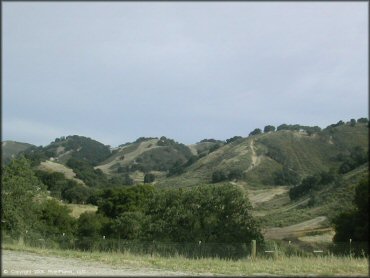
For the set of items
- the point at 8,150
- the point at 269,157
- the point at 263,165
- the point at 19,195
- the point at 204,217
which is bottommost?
the point at 204,217

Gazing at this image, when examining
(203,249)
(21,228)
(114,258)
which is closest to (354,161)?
(203,249)

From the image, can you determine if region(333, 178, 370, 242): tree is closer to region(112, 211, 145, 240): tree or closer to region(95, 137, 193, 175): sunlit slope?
region(112, 211, 145, 240): tree

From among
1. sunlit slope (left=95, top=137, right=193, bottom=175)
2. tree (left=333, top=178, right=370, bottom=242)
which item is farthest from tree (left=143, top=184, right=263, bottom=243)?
sunlit slope (left=95, top=137, right=193, bottom=175)

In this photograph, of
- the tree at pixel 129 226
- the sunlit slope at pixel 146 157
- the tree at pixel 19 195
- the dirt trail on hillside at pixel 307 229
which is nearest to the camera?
the tree at pixel 19 195

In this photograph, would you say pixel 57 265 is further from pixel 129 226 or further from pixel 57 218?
pixel 57 218

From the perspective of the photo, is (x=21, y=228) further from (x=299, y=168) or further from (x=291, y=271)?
(x=299, y=168)

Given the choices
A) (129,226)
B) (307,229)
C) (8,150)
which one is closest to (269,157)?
(307,229)

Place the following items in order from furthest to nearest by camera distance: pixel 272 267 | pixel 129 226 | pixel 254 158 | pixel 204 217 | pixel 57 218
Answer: pixel 254 158 < pixel 57 218 < pixel 129 226 < pixel 204 217 < pixel 272 267

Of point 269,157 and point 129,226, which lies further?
point 269,157

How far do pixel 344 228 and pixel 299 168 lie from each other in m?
72.3

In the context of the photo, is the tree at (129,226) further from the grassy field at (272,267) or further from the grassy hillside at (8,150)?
the grassy field at (272,267)

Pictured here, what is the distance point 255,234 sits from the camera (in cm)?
2419

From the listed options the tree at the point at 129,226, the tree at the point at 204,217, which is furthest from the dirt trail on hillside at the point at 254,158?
the tree at the point at 204,217

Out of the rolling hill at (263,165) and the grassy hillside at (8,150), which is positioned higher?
the rolling hill at (263,165)
